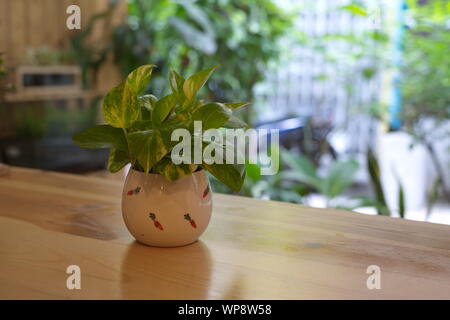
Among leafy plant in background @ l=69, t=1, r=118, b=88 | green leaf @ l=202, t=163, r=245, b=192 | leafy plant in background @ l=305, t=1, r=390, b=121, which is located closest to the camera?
green leaf @ l=202, t=163, r=245, b=192

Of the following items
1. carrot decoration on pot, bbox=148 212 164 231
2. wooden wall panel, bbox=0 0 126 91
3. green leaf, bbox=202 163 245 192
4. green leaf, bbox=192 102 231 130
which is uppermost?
wooden wall panel, bbox=0 0 126 91

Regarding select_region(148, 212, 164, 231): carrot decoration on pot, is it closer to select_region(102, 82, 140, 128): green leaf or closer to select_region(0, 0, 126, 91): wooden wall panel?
select_region(102, 82, 140, 128): green leaf

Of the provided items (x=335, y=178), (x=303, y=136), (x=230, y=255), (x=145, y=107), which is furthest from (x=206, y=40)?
(x=230, y=255)

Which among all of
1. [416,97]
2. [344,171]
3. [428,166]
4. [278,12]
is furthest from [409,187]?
[344,171]

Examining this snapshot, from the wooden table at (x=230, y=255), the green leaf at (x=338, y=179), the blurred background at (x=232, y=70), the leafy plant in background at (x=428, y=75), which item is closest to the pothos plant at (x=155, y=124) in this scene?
the wooden table at (x=230, y=255)

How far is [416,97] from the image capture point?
Answer: 3.86 metres

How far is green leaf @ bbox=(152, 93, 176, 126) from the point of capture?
899 mm

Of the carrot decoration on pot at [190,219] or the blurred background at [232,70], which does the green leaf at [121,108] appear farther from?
the blurred background at [232,70]

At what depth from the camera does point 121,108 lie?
2.99ft

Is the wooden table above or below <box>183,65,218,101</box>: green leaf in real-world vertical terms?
below

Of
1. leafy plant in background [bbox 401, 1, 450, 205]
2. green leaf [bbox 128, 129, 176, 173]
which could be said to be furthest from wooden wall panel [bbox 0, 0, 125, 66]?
green leaf [bbox 128, 129, 176, 173]

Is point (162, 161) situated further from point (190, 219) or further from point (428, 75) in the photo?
point (428, 75)

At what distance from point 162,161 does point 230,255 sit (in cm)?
20

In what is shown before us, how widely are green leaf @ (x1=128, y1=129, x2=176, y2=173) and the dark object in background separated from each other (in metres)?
3.30
